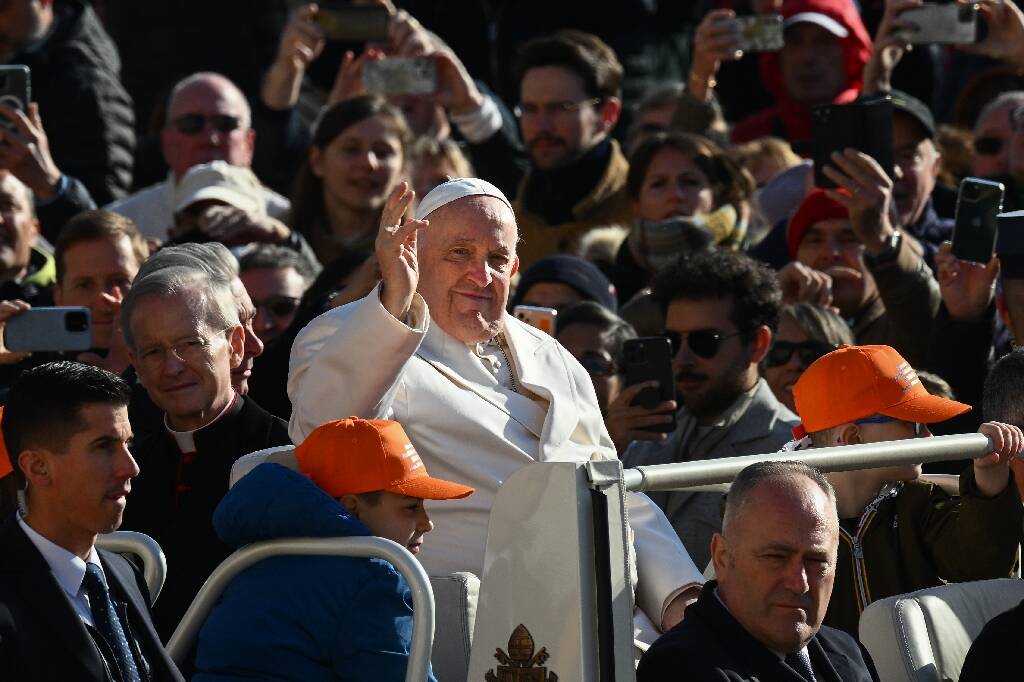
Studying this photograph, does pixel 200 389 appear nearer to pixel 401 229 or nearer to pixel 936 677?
pixel 401 229

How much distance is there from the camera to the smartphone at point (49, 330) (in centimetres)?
616

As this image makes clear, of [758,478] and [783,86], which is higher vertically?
[783,86]

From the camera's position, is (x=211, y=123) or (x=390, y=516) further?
(x=211, y=123)

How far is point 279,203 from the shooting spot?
9.10m

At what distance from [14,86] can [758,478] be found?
15.6 ft

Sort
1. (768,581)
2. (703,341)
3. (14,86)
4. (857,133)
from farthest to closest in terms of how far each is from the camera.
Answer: (14,86), (857,133), (703,341), (768,581)

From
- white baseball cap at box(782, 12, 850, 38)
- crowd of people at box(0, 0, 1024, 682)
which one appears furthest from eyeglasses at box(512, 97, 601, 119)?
white baseball cap at box(782, 12, 850, 38)

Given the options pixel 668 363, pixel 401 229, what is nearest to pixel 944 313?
pixel 668 363

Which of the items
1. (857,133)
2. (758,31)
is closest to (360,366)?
(857,133)

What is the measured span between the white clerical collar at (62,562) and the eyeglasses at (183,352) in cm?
127

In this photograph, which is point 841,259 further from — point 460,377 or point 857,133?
A: point 460,377

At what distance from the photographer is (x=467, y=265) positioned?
5.60m

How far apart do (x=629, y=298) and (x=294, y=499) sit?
13.7ft

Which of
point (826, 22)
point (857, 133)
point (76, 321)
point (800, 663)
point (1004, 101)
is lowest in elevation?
point (800, 663)
